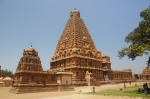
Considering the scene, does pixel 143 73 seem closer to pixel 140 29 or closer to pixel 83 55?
pixel 83 55

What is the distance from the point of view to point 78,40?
151 ft

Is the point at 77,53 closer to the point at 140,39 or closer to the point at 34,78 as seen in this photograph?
the point at 34,78

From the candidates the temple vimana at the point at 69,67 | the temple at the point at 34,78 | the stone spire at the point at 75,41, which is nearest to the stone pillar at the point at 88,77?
the temple vimana at the point at 69,67

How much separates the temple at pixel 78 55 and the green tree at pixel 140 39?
19.1m

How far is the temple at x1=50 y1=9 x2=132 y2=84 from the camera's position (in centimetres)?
4188

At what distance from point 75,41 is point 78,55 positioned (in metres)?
4.75

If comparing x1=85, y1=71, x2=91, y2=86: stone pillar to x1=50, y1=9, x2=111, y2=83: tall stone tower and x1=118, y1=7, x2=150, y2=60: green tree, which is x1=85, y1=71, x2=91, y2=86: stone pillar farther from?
x1=118, y1=7, x2=150, y2=60: green tree

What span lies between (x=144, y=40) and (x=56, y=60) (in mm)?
30030

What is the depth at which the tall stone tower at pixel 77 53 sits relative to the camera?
41.9m

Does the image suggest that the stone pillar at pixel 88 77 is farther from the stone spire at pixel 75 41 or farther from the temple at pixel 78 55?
the stone spire at pixel 75 41

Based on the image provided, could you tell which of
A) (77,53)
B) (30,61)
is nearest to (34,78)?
(30,61)

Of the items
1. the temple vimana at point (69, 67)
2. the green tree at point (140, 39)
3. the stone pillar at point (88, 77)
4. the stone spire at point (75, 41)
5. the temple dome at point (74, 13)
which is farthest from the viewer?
the temple dome at point (74, 13)

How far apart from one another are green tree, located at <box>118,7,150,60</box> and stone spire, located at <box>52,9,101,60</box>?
20.3m

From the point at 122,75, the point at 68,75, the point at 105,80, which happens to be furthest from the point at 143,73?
the point at 68,75
